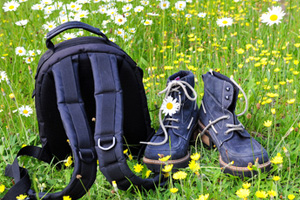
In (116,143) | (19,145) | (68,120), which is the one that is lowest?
(19,145)

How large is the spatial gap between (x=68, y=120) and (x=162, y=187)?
54 centimetres

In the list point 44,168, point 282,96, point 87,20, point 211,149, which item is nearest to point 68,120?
point 44,168

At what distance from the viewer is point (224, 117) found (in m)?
1.78

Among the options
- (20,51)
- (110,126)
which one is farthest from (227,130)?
(20,51)

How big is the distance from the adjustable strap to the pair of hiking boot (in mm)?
209

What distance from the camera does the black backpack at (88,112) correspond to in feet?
4.74

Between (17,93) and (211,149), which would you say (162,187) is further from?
(17,93)

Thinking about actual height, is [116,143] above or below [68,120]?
below

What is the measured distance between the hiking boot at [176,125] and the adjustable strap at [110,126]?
16 cm

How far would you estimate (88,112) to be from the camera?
182cm

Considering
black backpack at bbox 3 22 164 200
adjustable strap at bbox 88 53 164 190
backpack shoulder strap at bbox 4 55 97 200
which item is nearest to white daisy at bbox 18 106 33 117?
black backpack at bbox 3 22 164 200

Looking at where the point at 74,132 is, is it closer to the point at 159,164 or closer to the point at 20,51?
the point at 159,164

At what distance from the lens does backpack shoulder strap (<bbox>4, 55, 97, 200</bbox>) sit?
4.71ft

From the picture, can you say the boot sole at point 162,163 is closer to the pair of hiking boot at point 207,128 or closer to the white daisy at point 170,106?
the pair of hiking boot at point 207,128
